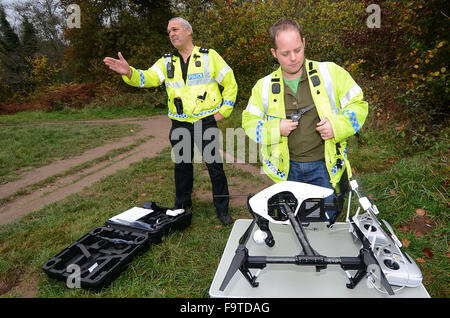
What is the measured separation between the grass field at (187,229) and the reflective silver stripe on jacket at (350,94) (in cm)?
185

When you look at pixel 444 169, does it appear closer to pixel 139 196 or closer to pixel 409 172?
pixel 409 172

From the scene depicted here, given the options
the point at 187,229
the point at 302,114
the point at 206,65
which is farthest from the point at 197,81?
the point at 187,229

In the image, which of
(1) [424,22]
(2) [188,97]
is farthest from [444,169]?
(2) [188,97]

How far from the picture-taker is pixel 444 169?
13.9ft

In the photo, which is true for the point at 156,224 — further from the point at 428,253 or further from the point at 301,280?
the point at 428,253

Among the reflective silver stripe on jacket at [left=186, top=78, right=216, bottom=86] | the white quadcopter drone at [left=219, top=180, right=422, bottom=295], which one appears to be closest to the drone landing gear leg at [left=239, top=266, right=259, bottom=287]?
the white quadcopter drone at [left=219, top=180, right=422, bottom=295]

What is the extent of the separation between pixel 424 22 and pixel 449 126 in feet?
6.21

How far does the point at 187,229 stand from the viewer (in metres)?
3.91

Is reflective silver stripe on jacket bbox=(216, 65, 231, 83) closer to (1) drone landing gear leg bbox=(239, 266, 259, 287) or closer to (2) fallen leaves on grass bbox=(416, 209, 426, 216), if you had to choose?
(1) drone landing gear leg bbox=(239, 266, 259, 287)

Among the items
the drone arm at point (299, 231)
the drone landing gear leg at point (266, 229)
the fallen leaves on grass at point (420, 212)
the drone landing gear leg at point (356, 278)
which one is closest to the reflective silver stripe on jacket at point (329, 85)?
the drone arm at point (299, 231)

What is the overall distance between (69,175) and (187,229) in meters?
3.82

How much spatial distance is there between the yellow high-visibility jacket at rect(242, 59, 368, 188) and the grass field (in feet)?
4.55
